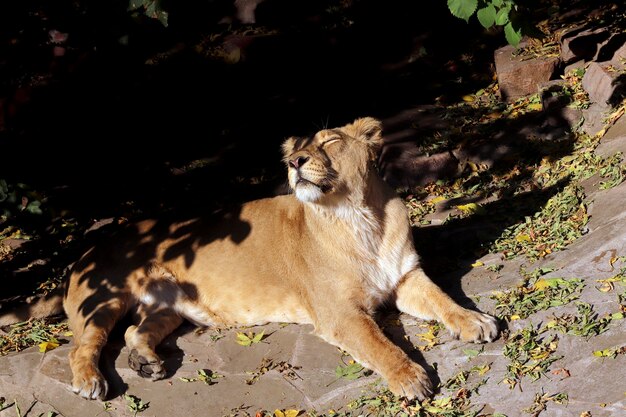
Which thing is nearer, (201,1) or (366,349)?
(366,349)

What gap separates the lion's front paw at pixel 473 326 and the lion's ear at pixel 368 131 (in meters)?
1.28

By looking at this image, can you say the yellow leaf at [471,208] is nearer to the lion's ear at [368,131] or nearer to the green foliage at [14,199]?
the lion's ear at [368,131]

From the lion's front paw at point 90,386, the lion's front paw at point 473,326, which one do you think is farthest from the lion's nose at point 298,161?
the lion's front paw at point 90,386

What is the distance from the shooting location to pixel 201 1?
940 cm

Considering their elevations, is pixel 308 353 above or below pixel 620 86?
below

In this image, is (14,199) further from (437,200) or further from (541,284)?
(541,284)

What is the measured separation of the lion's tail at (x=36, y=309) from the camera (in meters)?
6.58

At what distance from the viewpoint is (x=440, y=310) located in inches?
211

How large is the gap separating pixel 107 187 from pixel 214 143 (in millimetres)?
1179

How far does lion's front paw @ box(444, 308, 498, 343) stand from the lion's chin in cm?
109

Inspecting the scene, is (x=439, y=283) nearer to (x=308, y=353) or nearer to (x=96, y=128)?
(x=308, y=353)

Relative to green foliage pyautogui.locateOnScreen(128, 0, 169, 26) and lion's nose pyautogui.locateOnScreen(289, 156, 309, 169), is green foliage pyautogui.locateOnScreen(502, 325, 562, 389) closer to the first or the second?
lion's nose pyautogui.locateOnScreen(289, 156, 309, 169)

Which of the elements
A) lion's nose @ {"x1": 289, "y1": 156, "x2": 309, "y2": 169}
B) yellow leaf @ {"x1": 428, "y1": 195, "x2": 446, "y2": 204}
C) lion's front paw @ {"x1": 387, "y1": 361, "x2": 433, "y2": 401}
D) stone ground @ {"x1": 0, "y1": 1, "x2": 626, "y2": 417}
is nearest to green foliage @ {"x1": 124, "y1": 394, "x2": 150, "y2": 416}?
stone ground @ {"x1": 0, "y1": 1, "x2": 626, "y2": 417}

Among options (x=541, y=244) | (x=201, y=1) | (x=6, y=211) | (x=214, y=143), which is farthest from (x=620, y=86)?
(x=6, y=211)
